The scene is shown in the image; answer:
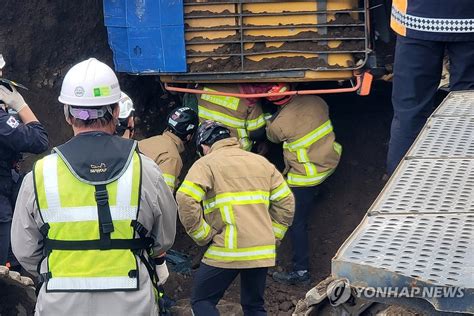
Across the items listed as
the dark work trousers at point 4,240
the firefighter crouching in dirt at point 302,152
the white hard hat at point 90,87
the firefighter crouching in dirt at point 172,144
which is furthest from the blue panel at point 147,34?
the white hard hat at point 90,87

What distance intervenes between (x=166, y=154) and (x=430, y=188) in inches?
173

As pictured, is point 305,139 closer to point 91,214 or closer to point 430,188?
point 91,214

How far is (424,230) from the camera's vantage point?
8.20 ft

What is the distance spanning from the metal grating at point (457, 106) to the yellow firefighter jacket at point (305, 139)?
3.20 metres

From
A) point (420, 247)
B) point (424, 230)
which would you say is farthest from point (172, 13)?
point (420, 247)

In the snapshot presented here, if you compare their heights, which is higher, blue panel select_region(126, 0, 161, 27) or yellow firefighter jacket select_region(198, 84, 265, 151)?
blue panel select_region(126, 0, 161, 27)

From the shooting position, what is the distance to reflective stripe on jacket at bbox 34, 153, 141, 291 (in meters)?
4.02

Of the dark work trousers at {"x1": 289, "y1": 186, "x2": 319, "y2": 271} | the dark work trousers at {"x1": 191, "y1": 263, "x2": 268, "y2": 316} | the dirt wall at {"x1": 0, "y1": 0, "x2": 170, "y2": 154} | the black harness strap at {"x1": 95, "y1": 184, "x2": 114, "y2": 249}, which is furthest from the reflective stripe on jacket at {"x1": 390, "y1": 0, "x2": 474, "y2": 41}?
→ the dirt wall at {"x1": 0, "y1": 0, "x2": 170, "y2": 154}

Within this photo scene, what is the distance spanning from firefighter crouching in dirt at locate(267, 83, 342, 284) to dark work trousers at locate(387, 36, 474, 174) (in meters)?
2.06

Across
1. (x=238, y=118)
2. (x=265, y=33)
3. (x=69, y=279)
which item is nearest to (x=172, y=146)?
(x=238, y=118)

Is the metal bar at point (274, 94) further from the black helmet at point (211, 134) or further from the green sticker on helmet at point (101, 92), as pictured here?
the green sticker on helmet at point (101, 92)

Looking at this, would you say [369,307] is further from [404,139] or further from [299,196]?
[299,196]

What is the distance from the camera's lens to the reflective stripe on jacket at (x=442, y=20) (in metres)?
5.15

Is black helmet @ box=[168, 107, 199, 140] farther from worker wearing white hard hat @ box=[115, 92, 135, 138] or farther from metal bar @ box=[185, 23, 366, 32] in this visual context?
worker wearing white hard hat @ box=[115, 92, 135, 138]
